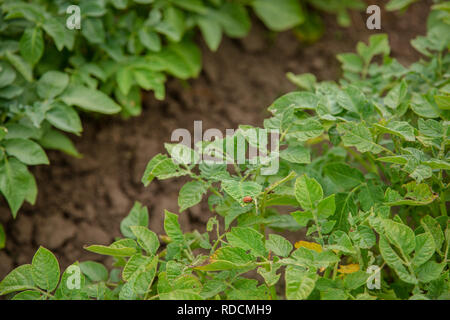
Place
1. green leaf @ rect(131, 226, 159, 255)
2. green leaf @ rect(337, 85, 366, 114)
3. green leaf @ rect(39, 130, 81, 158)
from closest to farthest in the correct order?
green leaf @ rect(131, 226, 159, 255) < green leaf @ rect(337, 85, 366, 114) < green leaf @ rect(39, 130, 81, 158)

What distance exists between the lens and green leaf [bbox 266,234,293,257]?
0.97 metres

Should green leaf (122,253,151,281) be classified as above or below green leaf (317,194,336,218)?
below

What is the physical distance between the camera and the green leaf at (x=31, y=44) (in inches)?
56.9

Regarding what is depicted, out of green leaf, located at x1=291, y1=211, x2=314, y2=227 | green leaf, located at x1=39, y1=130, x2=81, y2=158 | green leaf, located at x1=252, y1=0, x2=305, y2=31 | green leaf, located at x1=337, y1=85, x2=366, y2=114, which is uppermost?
green leaf, located at x1=252, y1=0, x2=305, y2=31

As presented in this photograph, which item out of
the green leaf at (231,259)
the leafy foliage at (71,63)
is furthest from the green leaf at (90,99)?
the green leaf at (231,259)

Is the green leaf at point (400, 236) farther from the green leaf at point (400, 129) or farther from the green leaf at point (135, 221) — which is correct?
the green leaf at point (135, 221)

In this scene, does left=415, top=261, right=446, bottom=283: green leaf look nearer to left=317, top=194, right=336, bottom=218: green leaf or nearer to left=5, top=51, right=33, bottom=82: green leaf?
left=317, top=194, right=336, bottom=218: green leaf

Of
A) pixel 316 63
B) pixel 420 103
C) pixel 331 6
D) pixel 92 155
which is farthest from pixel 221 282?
pixel 331 6

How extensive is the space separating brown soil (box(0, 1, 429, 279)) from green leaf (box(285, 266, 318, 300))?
78 cm

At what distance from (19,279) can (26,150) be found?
0.49 meters

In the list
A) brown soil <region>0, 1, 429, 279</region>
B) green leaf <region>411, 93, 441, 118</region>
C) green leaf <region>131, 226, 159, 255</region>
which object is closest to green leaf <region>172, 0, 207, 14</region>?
brown soil <region>0, 1, 429, 279</region>

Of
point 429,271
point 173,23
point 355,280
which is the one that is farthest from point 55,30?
point 429,271
